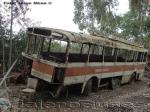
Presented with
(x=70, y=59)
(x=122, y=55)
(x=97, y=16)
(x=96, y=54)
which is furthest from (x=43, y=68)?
(x=97, y=16)

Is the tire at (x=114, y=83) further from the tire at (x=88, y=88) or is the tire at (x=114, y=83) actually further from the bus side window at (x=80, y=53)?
the bus side window at (x=80, y=53)

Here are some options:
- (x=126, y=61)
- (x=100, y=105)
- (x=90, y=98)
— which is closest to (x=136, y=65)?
(x=126, y=61)

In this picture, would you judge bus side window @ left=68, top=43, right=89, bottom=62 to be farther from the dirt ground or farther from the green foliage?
the green foliage

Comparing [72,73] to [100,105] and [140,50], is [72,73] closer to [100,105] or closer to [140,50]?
[100,105]

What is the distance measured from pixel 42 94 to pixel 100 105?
→ 2.39 meters

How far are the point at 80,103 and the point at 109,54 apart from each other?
4.02 m

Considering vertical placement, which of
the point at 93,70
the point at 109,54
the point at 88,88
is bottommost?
the point at 88,88

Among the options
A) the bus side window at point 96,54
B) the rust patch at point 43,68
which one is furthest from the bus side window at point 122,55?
the rust patch at point 43,68

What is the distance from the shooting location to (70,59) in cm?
1269

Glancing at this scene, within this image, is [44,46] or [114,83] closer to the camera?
[44,46]

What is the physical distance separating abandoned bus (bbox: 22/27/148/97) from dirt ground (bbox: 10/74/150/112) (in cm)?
45

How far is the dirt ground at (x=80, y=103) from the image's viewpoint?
10.9m

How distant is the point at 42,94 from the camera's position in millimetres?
12984

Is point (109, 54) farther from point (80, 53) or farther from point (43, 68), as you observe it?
point (43, 68)
